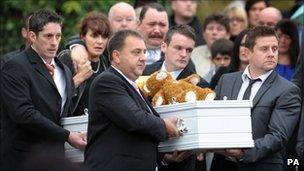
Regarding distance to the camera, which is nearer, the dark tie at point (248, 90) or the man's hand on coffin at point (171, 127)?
the man's hand on coffin at point (171, 127)

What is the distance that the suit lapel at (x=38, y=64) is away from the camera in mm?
10094

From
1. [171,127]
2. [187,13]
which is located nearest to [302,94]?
[171,127]

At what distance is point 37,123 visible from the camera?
985 centimetres

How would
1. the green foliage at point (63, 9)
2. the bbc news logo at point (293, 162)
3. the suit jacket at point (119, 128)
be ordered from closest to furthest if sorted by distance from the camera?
the suit jacket at point (119, 128)
the bbc news logo at point (293, 162)
the green foliage at point (63, 9)

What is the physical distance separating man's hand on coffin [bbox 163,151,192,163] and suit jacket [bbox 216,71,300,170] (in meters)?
0.57

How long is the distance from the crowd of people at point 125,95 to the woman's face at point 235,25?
215 cm

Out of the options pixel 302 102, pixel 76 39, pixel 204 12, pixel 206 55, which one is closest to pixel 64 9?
pixel 204 12

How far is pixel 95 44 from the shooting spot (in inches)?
449

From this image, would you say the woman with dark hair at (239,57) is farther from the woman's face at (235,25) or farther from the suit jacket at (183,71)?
the woman's face at (235,25)

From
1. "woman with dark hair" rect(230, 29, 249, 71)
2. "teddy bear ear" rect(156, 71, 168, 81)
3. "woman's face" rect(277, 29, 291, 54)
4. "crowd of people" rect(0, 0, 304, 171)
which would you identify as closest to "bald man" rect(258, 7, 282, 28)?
"woman's face" rect(277, 29, 291, 54)

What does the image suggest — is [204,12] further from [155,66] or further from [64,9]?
[155,66]

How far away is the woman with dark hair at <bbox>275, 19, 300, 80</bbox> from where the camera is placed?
12.9m

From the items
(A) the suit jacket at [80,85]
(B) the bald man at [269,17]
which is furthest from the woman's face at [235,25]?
(A) the suit jacket at [80,85]

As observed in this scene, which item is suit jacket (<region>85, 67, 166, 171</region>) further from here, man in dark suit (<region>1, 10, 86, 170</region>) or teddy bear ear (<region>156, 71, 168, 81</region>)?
teddy bear ear (<region>156, 71, 168, 81</region>)
